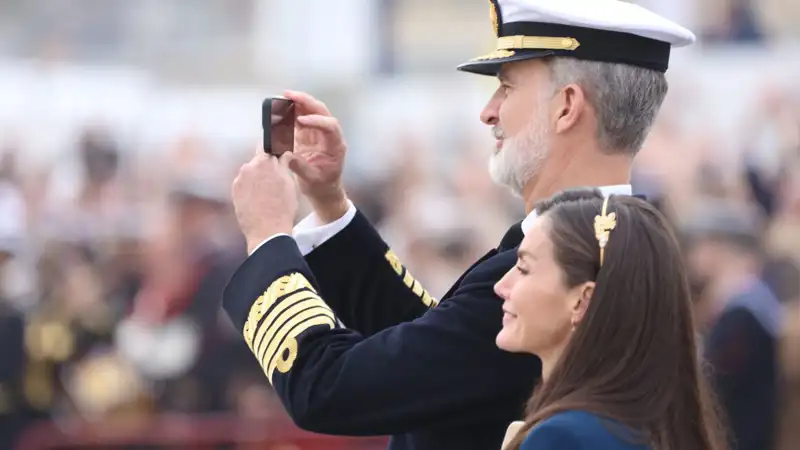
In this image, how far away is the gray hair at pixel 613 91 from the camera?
112 inches

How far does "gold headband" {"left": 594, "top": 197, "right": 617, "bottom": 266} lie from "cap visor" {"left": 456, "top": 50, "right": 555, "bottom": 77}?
466 mm

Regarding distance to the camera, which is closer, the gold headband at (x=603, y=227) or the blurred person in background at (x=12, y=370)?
the gold headband at (x=603, y=227)

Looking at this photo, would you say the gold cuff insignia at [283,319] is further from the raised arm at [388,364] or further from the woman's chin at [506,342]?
the woman's chin at [506,342]

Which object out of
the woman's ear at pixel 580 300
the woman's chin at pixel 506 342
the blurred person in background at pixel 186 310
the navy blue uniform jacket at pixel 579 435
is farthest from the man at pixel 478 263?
the blurred person in background at pixel 186 310

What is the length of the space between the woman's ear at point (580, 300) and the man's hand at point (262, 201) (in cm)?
63

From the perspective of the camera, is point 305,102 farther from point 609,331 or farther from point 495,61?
point 609,331

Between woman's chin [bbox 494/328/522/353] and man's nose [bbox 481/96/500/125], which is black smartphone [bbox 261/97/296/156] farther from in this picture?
woman's chin [bbox 494/328/522/353]

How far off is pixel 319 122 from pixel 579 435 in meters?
1.07

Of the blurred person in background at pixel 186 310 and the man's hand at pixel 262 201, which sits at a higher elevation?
the man's hand at pixel 262 201

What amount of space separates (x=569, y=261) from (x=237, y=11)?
39.9 feet

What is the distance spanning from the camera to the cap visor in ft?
9.37

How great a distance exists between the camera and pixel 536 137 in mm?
2859

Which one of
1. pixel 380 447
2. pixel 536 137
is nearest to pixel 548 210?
pixel 536 137

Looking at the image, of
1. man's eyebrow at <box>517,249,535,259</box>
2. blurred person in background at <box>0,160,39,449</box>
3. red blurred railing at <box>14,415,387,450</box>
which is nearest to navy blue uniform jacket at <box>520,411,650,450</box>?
man's eyebrow at <box>517,249,535,259</box>
